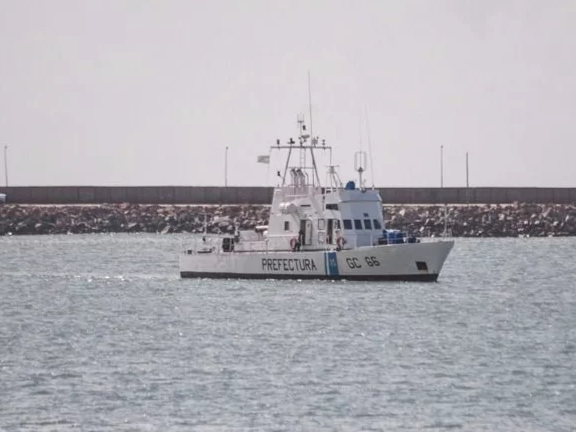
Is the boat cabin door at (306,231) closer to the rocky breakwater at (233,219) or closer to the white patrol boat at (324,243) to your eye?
the white patrol boat at (324,243)

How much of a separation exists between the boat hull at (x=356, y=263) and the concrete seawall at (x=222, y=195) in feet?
260

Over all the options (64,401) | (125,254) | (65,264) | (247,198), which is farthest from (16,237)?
(64,401)

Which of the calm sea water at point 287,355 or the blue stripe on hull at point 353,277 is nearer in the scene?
the calm sea water at point 287,355

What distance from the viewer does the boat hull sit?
2736 inches

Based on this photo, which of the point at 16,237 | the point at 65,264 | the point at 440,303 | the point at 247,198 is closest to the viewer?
the point at 440,303

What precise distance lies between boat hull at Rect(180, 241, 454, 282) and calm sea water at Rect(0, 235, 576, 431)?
0.59 meters

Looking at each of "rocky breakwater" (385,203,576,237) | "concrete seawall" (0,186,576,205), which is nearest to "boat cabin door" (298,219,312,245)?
"rocky breakwater" (385,203,576,237)

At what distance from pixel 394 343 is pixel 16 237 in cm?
9291

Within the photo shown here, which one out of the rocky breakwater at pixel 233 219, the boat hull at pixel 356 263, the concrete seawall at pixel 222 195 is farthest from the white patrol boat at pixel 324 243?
the concrete seawall at pixel 222 195

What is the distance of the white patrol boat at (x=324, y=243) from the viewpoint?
69.9 m

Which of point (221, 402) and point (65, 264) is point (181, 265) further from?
point (221, 402)

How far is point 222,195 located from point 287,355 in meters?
110

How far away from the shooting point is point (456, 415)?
128ft

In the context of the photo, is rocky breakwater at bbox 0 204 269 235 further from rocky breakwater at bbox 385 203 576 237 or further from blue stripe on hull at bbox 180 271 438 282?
blue stripe on hull at bbox 180 271 438 282
